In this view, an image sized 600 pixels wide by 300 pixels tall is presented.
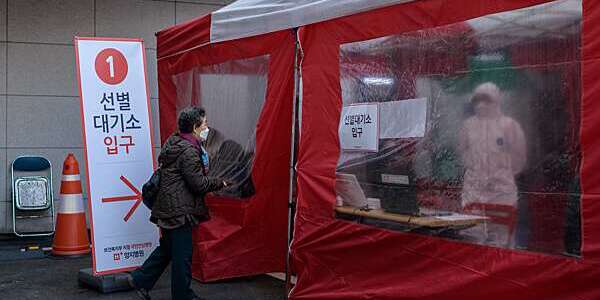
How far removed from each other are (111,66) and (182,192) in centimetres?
148

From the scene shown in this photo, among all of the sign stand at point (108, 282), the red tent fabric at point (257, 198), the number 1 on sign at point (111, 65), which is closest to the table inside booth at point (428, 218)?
the red tent fabric at point (257, 198)

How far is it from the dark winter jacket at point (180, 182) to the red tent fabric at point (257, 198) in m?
0.83

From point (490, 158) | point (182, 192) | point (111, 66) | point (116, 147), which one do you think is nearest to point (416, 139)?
point (490, 158)

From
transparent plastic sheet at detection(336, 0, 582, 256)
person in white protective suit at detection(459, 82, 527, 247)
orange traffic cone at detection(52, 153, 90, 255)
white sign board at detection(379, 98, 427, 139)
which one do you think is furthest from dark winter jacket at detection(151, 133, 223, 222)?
orange traffic cone at detection(52, 153, 90, 255)

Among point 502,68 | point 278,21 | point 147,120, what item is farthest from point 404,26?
Result: point 147,120

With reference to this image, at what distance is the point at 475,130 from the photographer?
14.6ft

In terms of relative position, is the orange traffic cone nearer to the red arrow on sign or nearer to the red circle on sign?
the red arrow on sign

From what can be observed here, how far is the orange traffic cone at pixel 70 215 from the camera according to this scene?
8258 mm

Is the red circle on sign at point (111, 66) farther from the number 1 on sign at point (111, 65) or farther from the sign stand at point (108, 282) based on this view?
the sign stand at point (108, 282)

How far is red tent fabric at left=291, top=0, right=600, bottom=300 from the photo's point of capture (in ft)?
12.6

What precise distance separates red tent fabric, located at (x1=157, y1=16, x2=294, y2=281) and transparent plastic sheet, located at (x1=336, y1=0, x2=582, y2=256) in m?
0.93

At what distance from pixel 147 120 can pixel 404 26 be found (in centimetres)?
268

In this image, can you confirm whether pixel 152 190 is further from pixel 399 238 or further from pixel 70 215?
pixel 70 215

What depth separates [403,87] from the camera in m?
4.96
